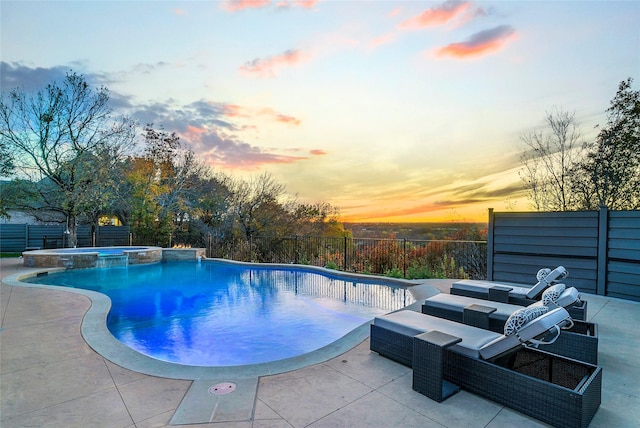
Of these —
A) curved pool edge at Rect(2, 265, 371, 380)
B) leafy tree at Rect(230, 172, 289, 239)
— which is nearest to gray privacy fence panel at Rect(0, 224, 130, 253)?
leafy tree at Rect(230, 172, 289, 239)

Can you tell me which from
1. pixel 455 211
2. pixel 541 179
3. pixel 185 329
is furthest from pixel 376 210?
pixel 185 329

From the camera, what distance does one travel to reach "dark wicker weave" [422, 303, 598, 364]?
2.73 meters

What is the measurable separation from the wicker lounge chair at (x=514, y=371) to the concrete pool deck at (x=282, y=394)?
0.10 m

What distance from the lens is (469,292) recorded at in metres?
4.59

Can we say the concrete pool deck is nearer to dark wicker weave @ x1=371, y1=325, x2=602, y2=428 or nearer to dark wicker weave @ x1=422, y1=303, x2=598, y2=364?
dark wicker weave @ x1=371, y1=325, x2=602, y2=428

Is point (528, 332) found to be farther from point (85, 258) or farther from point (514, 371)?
point (85, 258)

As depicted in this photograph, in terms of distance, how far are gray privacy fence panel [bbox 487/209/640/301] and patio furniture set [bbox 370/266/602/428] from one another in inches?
143

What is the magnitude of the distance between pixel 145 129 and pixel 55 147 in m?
5.46

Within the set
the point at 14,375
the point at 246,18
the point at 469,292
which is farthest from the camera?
the point at 246,18

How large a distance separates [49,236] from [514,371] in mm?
18661

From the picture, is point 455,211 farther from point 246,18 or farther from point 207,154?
point 207,154

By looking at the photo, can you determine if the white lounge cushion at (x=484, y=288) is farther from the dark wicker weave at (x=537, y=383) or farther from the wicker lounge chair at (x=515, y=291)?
the dark wicker weave at (x=537, y=383)

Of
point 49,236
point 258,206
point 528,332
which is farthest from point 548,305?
point 49,236

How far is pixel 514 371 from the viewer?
224cm
